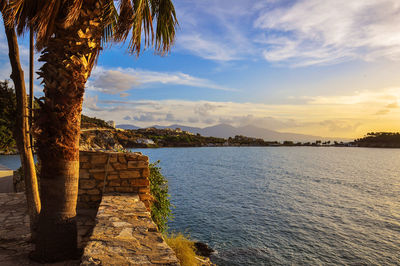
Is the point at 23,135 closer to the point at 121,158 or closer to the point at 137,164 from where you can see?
the point at 121,158

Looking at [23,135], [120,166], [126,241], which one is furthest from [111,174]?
[126,241]

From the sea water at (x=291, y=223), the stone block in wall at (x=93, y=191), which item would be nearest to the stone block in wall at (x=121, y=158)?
the stone block in wall at (x=93, y=191)

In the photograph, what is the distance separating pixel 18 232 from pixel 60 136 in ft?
9.74

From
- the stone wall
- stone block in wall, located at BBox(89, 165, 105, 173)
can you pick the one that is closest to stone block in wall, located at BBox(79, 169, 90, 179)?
the stone wall

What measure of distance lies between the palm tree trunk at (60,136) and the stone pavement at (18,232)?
1.39 ft

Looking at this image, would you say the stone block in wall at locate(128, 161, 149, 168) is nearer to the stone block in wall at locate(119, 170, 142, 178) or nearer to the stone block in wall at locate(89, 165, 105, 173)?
the stone block in wall at locate(119, 170, 142, 178)

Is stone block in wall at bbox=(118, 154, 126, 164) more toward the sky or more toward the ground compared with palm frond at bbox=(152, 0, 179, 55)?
more toward the ground

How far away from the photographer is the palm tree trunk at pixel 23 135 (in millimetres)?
4473

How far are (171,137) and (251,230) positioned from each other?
10676cm

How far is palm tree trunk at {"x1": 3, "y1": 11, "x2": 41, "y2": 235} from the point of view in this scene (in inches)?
176

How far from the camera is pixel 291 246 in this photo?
12.9m

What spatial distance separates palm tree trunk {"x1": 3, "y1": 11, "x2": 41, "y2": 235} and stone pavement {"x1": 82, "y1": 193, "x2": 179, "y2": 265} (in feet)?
4.45

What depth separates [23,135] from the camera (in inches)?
177

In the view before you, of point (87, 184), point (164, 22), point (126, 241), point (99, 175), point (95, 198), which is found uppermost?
point (164, 22)
